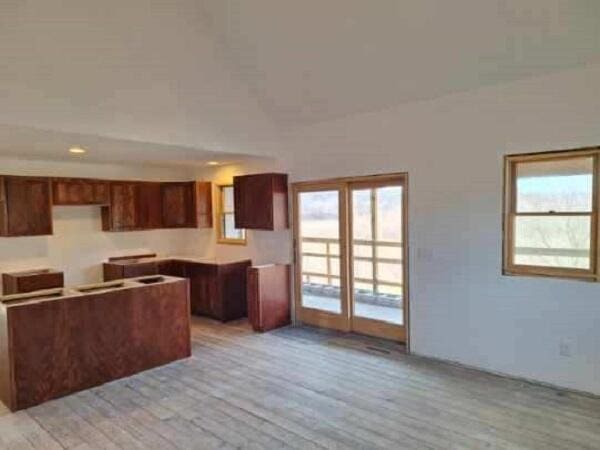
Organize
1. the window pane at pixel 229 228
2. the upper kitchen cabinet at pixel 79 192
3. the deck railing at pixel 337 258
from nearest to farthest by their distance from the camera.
Answer: the deck railing at pixel 337 258, the upper kitchen cabinet at pixel 79 192, the window pane at pixel 229 228

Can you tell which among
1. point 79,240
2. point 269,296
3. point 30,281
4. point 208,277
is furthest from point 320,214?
point 30,281

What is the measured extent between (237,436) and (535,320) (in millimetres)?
2786

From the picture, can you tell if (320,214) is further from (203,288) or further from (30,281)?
(30,281)

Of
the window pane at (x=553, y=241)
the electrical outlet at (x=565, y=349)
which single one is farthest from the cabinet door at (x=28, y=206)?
the electrical outlet at (x=565, y=349)

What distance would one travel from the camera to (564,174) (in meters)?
3.76

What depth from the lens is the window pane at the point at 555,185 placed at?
3643mm

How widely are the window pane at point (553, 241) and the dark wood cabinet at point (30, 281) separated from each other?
558 centimetres

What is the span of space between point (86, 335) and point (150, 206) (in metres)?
3.31

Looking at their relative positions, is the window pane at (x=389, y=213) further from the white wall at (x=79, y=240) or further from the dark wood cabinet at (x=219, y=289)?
the white wall at (x=79, y=240)

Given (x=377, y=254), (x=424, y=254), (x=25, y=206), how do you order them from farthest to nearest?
(x=25, y=206), (x=377, y=254), (x=424, y=254)

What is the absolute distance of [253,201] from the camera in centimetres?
602

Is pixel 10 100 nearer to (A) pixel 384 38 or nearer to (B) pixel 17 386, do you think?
(B) pixel 17 386

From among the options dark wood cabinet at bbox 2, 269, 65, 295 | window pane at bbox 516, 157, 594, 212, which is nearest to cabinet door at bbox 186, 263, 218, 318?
dark wood cabinet at bbox 2, 269, 65, 295

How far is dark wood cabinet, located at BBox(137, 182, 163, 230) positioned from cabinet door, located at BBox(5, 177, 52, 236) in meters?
1.34
